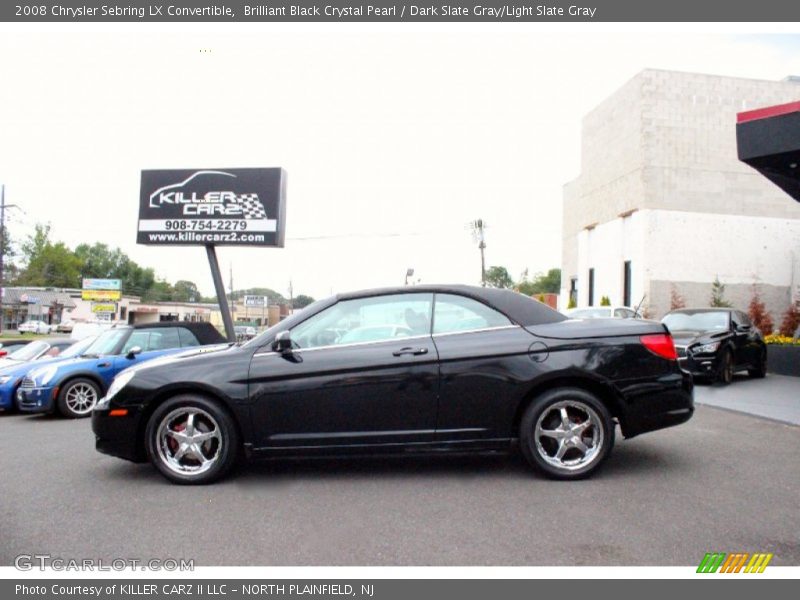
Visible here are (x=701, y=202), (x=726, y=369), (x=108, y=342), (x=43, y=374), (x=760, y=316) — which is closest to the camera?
(x=43, y=374)

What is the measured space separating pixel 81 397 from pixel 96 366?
487 millimetres

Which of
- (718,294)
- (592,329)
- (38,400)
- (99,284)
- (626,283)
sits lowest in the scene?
(38,400)

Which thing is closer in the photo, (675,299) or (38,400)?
(38,400)

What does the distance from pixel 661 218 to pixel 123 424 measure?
21.7 metres

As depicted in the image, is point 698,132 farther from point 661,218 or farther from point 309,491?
point 309,491

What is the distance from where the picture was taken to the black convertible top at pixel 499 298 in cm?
483

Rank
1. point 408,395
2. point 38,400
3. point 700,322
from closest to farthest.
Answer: point 408,395, point 38,400, point 700,322

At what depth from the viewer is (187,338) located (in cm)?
980

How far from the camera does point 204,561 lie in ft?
10.6

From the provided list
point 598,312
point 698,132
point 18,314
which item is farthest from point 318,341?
point 18,314

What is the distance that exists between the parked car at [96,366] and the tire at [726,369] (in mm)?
9034

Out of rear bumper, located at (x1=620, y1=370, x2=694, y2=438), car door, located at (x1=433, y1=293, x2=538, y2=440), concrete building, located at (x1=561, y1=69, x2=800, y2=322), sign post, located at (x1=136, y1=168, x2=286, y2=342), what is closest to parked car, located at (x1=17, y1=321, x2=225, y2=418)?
car door, located at (x1=433, y1=293, x2=538, y2=440)

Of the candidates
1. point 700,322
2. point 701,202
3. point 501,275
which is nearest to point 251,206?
point 700,322

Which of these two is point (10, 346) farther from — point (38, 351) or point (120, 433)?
point (120, 433)
